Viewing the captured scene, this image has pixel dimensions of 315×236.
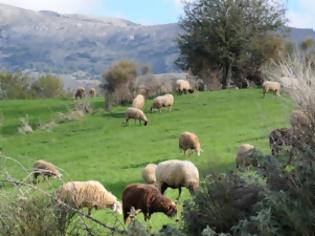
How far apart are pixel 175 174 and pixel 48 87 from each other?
70.5 meters

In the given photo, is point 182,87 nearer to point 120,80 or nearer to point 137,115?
point 120,80

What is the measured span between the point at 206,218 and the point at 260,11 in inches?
2090

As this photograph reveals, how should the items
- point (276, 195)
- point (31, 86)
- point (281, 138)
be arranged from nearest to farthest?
point (276, 195)
point (281, 138)
point (31, 86)

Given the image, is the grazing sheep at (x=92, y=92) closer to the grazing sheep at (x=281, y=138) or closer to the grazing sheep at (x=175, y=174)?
the grazing sheep at (x=175, y=174)

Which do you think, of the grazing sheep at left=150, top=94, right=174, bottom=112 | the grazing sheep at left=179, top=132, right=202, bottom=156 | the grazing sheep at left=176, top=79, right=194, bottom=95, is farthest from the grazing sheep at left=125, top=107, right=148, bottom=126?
the grazing sheep at left=176, top=79, right=194, bottom=95

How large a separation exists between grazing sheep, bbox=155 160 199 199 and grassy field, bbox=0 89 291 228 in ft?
1.49

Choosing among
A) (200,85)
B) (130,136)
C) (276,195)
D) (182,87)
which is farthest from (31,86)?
(276,195)

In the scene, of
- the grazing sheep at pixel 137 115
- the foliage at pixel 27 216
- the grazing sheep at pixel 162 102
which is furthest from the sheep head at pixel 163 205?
the grazing sheep at pixel 162 102

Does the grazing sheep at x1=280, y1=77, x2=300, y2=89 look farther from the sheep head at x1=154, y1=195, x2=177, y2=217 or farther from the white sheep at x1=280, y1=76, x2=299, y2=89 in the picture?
the sheep head at x1=154, y1=195, x2=177, y2=217

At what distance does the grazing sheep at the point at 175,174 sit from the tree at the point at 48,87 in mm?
65638

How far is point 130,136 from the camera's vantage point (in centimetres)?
3491

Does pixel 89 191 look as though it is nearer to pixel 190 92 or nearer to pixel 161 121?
pixel 161 121

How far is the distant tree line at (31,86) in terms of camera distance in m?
79.7

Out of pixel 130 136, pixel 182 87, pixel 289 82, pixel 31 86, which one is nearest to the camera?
pixel 289 82
